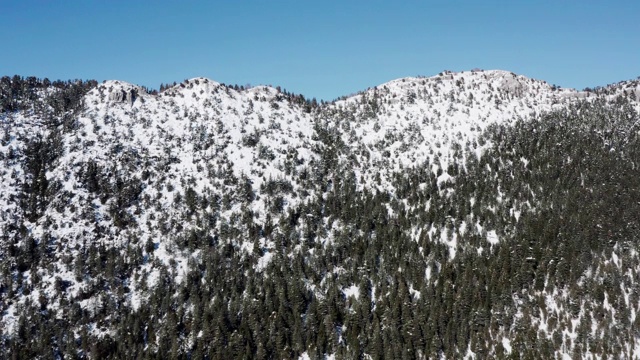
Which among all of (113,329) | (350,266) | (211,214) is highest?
(211,214)

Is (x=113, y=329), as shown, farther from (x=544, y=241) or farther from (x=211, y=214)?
(x=544, y=241)

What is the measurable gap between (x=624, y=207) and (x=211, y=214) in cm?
16457

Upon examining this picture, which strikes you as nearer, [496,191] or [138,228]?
[138,228]

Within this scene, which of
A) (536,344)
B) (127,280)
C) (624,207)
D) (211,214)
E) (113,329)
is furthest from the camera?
(211,214)

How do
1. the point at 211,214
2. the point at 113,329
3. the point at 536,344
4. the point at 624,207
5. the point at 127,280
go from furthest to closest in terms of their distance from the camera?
the point at 211,214 < the point at 624,207 < the point at 127,280 < the point at 113,329 < the point at 536,344

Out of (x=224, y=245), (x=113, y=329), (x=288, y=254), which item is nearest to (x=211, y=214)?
(x=224, y=245)

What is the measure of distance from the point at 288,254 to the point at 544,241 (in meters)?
95.8

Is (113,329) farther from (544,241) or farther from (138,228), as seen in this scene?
(544,241)

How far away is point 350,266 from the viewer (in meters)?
174

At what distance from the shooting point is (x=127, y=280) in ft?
549

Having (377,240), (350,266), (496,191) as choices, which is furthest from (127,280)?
(496,191)

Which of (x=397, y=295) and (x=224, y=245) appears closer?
(x=397, y=295)

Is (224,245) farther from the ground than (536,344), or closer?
farther from the ground

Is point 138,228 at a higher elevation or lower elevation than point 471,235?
A: higher
